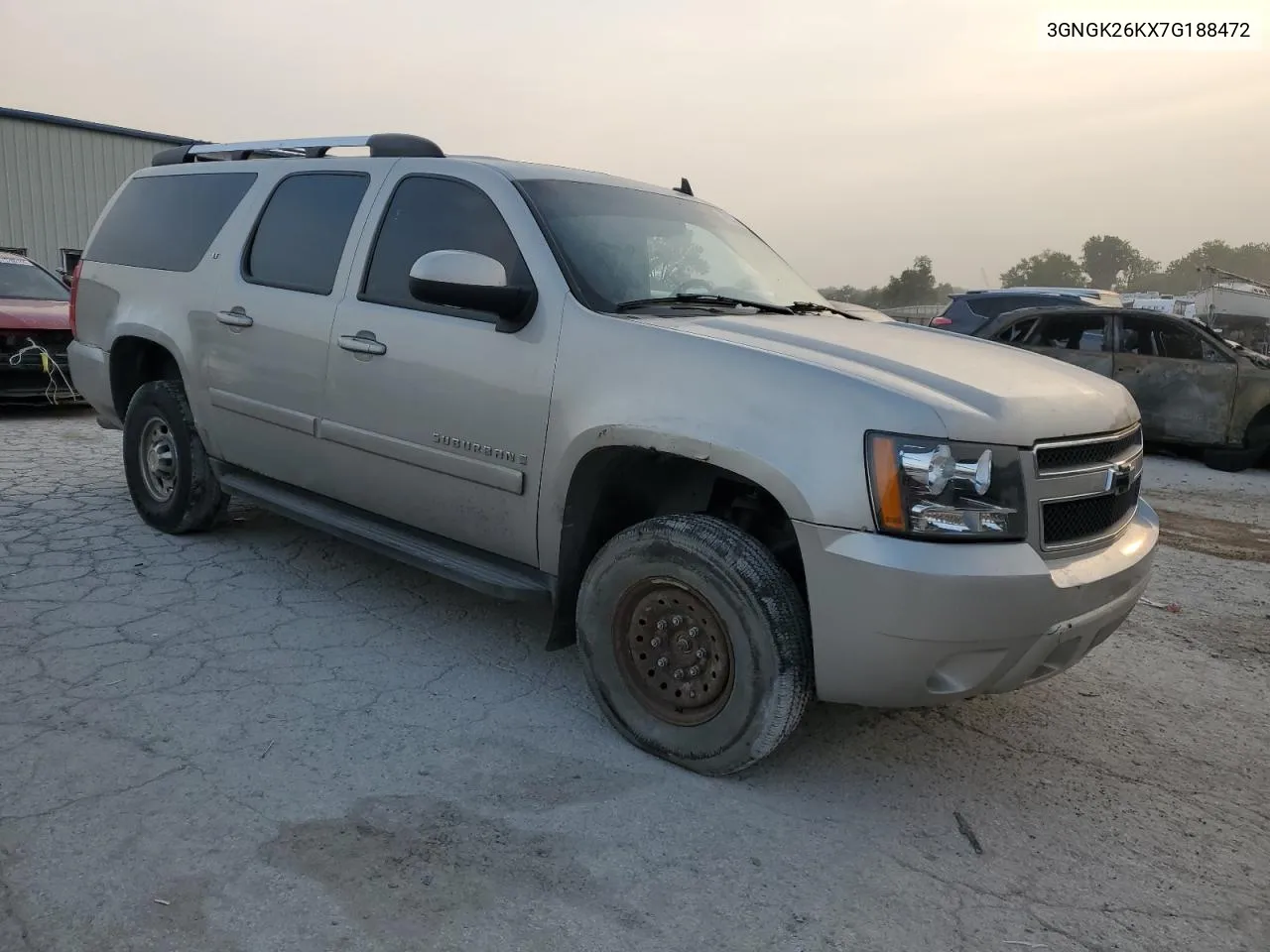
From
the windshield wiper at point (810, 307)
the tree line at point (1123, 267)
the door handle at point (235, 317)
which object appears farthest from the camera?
the tree line at point (1123, 267)

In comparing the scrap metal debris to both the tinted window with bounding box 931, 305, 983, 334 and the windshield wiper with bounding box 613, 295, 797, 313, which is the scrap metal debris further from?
the tinted window with bounding box 931, 305, 983, 334

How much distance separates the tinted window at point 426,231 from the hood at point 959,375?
0.84 metres

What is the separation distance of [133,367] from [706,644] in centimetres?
406

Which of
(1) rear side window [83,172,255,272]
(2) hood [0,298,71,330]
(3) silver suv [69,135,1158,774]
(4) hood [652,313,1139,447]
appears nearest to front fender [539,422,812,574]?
(3) silver suv [69,135,1158,774]

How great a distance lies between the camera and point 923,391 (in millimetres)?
2666

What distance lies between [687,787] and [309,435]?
2.25 m

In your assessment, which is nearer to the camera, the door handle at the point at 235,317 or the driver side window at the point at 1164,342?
the door handle at the point at 235,317

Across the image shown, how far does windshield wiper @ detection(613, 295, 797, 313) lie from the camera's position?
3.33m

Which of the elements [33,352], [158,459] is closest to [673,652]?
[158,459]

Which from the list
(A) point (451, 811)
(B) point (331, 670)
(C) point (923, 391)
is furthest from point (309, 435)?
→ (C) point (923, 391)

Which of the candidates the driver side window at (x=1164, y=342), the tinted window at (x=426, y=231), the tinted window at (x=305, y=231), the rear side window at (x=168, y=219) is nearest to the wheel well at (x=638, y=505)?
the tinted window at (x=426, y=231)

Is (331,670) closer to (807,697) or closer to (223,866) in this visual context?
(223,866)

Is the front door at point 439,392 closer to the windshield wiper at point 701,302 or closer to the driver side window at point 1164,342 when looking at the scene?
the windshield wiper at point 701,302

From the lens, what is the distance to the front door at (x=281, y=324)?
4105 mm
